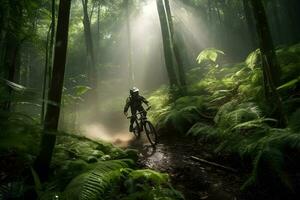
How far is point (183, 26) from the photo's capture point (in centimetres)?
3906

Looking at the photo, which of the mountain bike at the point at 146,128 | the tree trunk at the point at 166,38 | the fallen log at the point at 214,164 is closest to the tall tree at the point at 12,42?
the mountain bike at the point at 146,128

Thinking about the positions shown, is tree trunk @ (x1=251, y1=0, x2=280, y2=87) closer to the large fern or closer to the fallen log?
the fallen log

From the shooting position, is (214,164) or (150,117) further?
(150,117)

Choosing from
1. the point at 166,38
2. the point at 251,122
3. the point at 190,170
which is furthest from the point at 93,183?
the point at 166,38

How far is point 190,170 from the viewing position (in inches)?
285

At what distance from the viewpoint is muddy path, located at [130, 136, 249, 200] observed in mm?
5980

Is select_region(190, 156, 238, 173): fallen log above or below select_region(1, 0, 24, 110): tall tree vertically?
below

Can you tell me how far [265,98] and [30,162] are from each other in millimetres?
5896

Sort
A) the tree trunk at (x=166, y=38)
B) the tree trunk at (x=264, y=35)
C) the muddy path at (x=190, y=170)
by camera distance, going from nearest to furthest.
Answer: the muddy path at (x=190, y=170) < the tree trunk at (x=264, y=35) < the tree trunk at (x=166, y=38)

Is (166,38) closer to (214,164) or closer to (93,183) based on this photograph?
(214,164)

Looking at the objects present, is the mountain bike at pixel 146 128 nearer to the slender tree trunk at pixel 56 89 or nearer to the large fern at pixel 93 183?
the slender tree trunk at pixel 56 89

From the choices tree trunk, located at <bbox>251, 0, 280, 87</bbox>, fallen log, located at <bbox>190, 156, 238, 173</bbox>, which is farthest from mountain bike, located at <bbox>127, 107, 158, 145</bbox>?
tree trunk, located at <bbox>251, 0, 280, 87</bbox>

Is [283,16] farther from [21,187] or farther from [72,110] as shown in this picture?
[21,187]

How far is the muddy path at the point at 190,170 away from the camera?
19.6 ft
